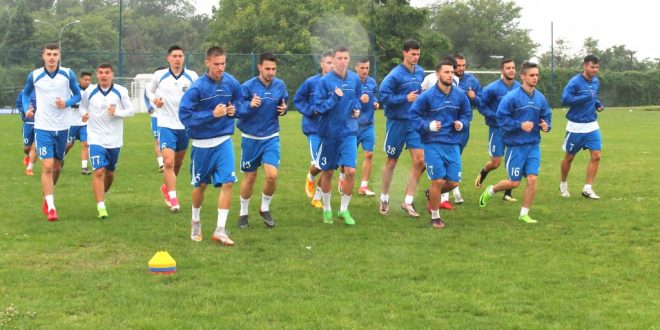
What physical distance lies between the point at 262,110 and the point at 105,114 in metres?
2.27

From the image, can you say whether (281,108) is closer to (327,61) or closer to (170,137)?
(170,137)

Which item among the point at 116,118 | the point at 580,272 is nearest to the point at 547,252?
the point at 580,272

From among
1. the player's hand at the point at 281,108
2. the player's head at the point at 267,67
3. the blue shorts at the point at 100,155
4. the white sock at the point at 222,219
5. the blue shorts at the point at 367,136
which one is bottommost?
the white sock at the point at 222,219

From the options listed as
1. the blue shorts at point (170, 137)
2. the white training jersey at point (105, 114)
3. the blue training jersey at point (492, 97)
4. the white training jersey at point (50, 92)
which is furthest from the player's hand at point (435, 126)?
the white training jersey at point (50, 92)

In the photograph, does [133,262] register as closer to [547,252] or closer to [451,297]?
[451,297]

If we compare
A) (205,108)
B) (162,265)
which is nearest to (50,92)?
(205,108)

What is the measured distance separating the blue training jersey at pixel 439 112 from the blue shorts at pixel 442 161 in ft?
0.27

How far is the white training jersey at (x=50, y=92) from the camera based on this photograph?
10.4 m

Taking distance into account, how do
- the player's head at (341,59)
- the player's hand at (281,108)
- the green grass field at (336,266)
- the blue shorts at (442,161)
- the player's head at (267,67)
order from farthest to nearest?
the blue shorts at (442,161)
the player's head at (341,59)
the player's hand at (281,108)
the player's head at (267,67)
the green grass field at (336,266)

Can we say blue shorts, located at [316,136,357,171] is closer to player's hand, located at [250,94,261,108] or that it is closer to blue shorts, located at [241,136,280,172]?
blue shorts, located at [241,136,280,172]

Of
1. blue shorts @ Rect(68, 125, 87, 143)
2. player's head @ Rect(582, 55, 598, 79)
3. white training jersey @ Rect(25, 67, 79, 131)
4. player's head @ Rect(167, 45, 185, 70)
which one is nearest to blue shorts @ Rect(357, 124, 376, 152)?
player's head @ Rect(167, 45, 185, 70)

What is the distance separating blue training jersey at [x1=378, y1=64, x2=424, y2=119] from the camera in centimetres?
1081

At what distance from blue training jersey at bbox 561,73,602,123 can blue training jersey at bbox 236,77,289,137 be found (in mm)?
4958

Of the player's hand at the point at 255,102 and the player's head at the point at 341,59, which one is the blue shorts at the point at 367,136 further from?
the player's hand at the point at 255,102
